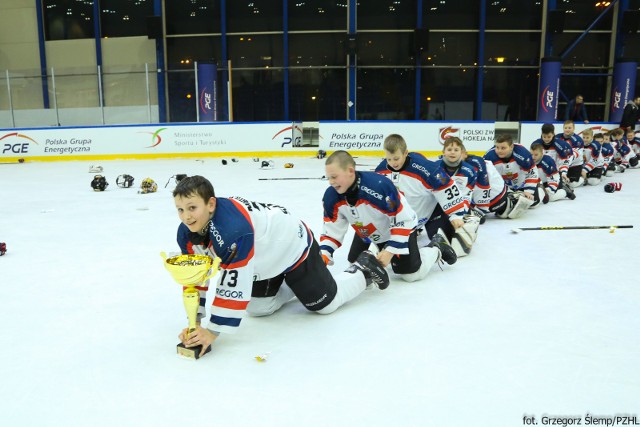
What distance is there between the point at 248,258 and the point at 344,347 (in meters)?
0.63

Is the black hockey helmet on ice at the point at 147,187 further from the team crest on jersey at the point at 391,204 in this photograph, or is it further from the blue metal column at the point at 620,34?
the blue metal column at the point at 620,34

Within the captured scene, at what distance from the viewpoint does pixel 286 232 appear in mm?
2527

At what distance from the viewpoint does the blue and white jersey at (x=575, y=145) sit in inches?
292

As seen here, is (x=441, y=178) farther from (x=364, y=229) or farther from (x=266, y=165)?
(x=266, y=165)

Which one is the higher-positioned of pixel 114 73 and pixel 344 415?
pixel 114 73

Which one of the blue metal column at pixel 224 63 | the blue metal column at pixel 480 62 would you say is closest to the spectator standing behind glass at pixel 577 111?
the blue metal column at pixel 480 62

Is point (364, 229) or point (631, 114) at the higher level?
point (631, 114)

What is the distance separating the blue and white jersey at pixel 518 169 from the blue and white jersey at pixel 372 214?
2898 millimetres

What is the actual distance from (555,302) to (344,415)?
5.54 ft

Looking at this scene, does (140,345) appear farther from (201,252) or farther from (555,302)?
(555,302)

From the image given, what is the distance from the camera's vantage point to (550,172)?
654 cm

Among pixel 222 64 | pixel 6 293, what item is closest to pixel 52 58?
pixel 222 64

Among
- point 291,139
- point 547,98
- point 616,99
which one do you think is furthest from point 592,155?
point 616,99

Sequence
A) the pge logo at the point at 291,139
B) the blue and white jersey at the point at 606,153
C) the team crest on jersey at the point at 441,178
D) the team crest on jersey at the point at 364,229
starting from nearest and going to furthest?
1. the team crest on jersey at the point at 364,229
2. the team crest on jersey at the point at 441,178
3. the blue and white jersey at the point at 606,153
4. the pge logo at the point at 291,139
